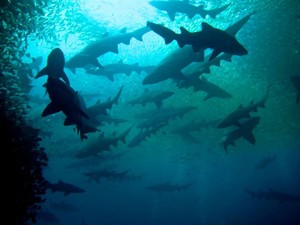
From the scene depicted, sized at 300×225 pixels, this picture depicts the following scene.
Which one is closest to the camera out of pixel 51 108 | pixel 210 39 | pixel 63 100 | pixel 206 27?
pixel 63 100

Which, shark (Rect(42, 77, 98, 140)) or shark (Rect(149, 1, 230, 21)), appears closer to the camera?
shark (Rect(42, 77, 98, 140))

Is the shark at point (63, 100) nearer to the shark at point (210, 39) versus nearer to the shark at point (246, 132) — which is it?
the shark at point (210, 39)

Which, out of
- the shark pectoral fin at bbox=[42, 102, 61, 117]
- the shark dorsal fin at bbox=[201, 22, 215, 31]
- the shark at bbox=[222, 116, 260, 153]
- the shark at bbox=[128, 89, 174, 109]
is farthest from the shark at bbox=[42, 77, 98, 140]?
the shark at bbox=[222, 116, 260, 153]

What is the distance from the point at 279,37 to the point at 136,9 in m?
7.07

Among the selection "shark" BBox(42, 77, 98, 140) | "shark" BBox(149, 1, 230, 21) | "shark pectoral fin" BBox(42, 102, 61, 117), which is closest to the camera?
"shark" BBox(42, 77, 98, 140)

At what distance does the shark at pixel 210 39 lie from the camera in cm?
538

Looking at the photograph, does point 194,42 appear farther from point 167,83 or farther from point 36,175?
point 167,83

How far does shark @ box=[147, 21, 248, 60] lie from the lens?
5375mm

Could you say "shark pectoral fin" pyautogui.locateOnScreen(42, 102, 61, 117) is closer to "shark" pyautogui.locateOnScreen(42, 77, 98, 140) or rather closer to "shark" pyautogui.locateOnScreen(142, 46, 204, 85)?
"shark" pyautogui.locateOnScreen(42, 77, 98, 140)

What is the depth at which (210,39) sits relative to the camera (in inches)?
221

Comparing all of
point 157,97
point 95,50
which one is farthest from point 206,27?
point 157,97

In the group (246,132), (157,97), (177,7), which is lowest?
(246,132)

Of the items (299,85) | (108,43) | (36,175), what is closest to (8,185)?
(36,175)

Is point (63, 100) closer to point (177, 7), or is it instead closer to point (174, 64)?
point (174, 64)
